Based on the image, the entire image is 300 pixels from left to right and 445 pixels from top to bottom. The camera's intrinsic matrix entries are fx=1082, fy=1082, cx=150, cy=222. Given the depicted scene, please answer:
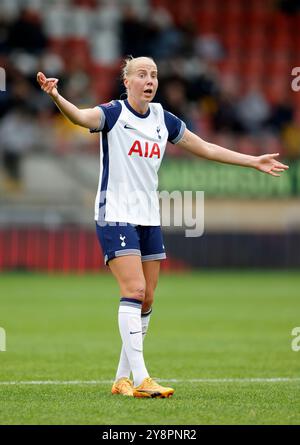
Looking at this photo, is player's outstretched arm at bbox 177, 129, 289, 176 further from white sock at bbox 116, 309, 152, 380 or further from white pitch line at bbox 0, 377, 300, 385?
white pitch line at bbox 0, 377, 300, 385

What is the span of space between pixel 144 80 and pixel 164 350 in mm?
4019

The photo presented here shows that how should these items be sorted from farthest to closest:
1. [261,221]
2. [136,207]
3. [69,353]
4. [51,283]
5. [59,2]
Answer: [59,2], [261,221], [51,283], [69,353], [136,207]

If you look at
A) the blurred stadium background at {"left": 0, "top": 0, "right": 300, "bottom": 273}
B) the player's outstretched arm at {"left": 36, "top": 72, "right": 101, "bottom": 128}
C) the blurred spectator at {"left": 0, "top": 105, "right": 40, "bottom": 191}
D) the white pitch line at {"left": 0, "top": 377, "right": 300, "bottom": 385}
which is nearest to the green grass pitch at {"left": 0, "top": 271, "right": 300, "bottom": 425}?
the white pitch line at {"left": 0, "top": 377, "right": 300, "bottom": 385}

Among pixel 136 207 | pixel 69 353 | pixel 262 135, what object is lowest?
pixel 69 353

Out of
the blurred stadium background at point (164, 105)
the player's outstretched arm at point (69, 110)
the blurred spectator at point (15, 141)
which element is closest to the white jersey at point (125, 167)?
the player's outstretched arm at point (69, 110)

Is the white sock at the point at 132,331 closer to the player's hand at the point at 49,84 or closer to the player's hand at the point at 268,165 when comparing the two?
the player's hand at the point at 268,165


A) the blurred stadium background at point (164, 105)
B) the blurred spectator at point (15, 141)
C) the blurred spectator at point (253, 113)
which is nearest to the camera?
the blurred stadium background at point (164, 105)

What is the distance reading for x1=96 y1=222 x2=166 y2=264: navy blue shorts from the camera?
24.9ft

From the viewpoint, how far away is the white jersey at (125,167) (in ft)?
25.3

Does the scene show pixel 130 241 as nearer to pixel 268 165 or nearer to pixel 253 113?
pixel 268 165

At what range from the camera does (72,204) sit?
22.6m
